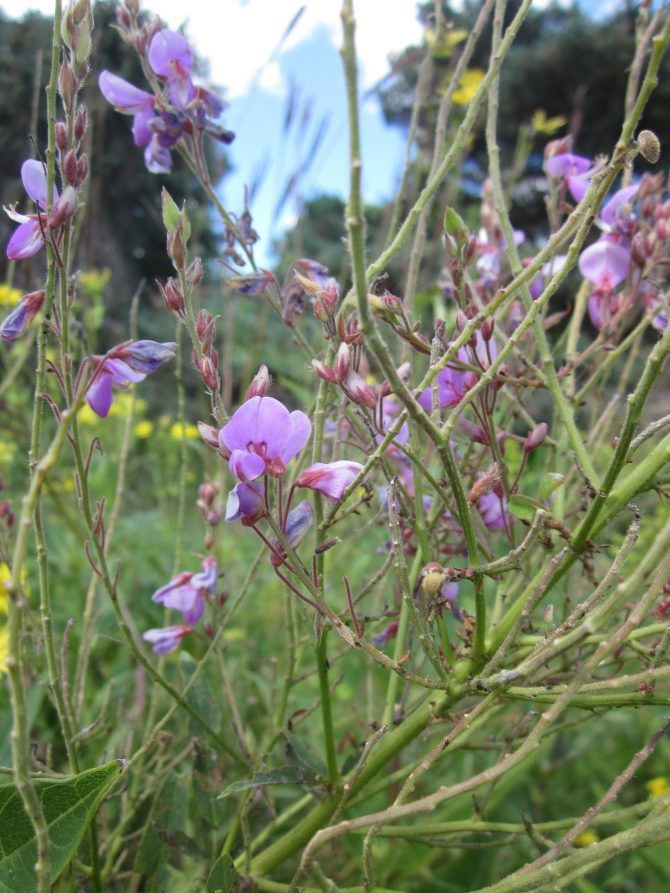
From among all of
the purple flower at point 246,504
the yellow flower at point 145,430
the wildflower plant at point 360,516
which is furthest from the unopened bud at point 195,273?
the yellow flower at point 145,430

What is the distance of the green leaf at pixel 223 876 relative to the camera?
59 centimetres

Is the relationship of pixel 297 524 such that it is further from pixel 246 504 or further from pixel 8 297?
pixel 8 297

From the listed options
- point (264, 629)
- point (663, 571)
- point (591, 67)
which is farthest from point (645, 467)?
point (591, 67)

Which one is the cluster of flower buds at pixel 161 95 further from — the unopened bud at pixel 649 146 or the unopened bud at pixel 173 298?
the unopened bud at pixel 649 146

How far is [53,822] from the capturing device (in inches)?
21.9

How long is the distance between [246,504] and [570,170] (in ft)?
2.19

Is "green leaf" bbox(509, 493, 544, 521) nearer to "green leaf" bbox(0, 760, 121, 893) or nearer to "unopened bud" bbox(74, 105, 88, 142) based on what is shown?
"green leaf" bbox(0, 760, 121, 893)

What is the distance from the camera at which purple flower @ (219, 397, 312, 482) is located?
0.53 m

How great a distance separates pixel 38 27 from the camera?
11.2 feet

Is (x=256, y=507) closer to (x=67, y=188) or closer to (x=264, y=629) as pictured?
(x=67, y=188)

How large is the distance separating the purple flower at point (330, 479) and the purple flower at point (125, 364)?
0.53 feet

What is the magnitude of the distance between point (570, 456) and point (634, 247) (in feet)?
0.81

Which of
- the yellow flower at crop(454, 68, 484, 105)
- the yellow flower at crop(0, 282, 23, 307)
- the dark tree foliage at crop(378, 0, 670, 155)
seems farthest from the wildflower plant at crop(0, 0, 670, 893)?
the dark tree foliage at crop(378, 0, 670, 155)

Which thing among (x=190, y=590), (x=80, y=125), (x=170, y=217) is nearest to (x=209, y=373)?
(x=170, y=217)
